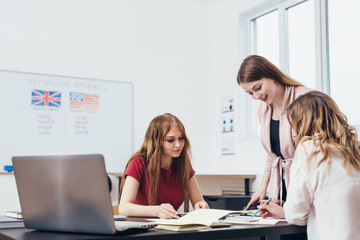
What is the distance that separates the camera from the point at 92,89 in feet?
13.0

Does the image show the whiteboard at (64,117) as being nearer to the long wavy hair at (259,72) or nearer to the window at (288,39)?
the window at (288,39)

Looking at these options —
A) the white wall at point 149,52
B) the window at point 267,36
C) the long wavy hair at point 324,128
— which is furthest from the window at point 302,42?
the long wavy hair at point 324,128

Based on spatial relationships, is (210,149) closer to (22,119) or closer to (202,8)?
(202,8)

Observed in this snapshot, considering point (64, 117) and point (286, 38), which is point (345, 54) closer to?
point (286, 38)

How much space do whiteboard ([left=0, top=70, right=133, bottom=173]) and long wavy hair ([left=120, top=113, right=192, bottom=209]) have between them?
1902 millimetres

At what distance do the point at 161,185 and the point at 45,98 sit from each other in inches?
82.3

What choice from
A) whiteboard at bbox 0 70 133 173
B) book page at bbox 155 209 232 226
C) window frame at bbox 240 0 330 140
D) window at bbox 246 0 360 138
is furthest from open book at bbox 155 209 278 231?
whiteboard at bbox 0 70 133 173

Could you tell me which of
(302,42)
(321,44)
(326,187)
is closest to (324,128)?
(326,187)

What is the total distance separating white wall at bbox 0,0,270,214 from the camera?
3746 millimetres

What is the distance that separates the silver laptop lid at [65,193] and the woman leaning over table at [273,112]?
1.03 m

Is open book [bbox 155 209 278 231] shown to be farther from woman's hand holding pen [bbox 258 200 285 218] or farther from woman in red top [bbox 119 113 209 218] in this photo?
woman in red top [bbox 119 113 209 218]

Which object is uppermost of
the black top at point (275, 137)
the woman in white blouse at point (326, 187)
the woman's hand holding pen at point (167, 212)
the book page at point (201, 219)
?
the black top at point (275, 137)

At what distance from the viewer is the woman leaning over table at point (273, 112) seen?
1929 millimetres

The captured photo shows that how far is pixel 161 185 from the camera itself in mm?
2025
